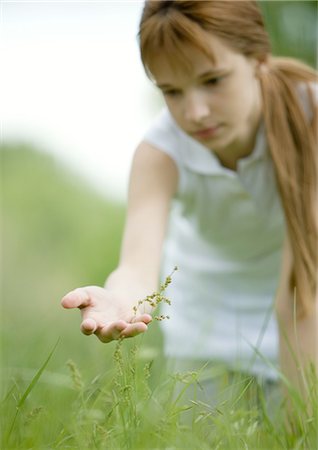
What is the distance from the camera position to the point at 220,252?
3.43 metres

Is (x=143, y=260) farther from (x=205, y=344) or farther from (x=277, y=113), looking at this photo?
(x=205, y=344)

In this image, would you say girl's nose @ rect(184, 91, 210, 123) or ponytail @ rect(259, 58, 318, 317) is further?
ponytail @ rect(259, 58, 318, 317)

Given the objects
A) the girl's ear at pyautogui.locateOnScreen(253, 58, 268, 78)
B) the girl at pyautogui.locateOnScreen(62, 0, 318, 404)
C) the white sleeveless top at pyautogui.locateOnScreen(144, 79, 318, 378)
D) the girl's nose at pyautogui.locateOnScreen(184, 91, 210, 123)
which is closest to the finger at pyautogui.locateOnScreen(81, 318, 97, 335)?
the girl at pyautogui.locateOnScreen(62, 0, 318, 404)

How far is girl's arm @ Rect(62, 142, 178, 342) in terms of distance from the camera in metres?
1.76

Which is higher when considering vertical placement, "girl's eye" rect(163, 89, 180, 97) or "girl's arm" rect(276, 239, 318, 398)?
"girl's eye" rect(163, 89, 180, 97)

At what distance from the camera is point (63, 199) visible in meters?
7.04

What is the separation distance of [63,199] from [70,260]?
121 cm

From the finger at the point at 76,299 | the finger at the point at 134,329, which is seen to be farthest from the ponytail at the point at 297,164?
the finger at the point at 134,329

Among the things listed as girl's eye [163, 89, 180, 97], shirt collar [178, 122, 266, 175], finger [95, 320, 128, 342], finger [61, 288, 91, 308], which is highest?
girl's eye [163, 89, 180, 97]

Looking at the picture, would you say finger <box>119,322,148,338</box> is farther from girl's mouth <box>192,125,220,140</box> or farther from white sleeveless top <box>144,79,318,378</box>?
white sleeveless top <box>144,79,318,378</box>

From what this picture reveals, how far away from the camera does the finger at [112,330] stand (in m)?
1.69

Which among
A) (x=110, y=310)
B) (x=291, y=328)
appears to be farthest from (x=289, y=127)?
(x=110, y=310)

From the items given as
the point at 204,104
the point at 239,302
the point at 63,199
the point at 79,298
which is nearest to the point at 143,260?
the point at 204,104

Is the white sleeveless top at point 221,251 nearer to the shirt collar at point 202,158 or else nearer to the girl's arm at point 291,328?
the shirt collar at point 202,158
